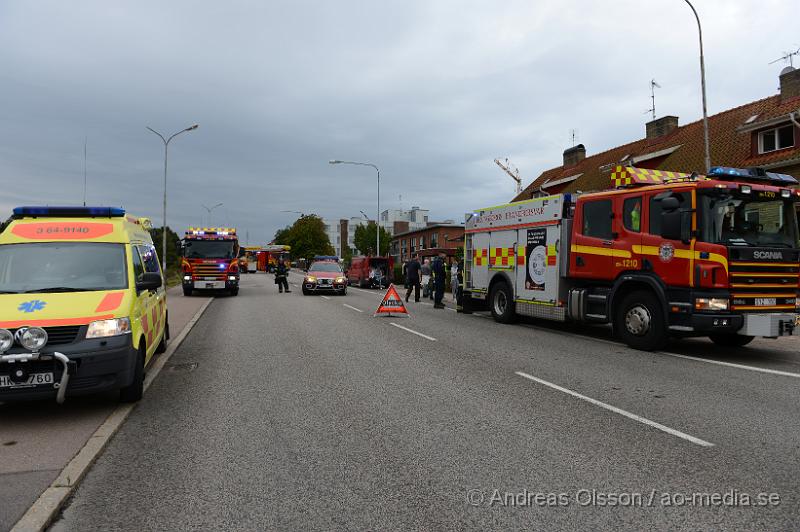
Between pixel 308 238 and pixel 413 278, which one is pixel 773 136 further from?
pixel 308 238

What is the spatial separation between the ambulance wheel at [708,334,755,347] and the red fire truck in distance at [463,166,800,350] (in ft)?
0.06

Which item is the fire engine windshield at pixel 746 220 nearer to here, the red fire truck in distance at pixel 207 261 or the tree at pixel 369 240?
the red fire truck in distance at pixel 207 261

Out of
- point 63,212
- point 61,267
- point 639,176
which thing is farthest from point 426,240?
point 61,267

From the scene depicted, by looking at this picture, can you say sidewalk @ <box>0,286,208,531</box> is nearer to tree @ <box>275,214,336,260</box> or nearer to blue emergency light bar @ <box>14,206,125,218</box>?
blue emergency light bar @ <box>14,206,125,218</box>

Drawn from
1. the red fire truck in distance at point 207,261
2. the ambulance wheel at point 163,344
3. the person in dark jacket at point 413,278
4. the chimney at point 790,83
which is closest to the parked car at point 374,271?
the red fire truck in distance at point 207,261

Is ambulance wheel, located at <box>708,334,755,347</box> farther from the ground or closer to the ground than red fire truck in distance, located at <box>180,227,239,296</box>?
closer to the ground

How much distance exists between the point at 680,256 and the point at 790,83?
1794 cm

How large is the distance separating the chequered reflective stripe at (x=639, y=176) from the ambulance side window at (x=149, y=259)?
26.7 ft

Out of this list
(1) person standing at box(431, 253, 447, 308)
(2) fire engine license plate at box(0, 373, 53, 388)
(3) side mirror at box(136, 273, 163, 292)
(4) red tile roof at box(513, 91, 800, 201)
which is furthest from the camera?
(4) red tile roof at box(513, 91, 800, 201)

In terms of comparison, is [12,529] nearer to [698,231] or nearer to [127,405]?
[127,405]

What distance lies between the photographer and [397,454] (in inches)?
172

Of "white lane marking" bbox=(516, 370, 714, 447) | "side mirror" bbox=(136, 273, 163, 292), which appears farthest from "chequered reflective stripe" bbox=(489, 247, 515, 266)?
"side mirror" bbox=(136, 273, 163, 292)

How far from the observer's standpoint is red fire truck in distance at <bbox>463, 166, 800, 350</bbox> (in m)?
8.42

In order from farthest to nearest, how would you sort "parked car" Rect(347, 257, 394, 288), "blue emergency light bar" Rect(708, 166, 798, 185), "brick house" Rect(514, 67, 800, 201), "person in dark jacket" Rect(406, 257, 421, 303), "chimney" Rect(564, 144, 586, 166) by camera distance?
"chimney" Rect(564, 144, 586, 166), "parked car" Rect(347, 257, 394, 288), "person in dark jacket" Rect(406, 257, 421, 303), "brick house" Rect(514, 67, 800, 201), "blue emergency light bar" Rect(708, 166, 798, 185)
